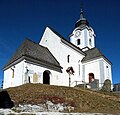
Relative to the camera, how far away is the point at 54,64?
92.4 ft

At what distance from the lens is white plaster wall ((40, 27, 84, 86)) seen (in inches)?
1164

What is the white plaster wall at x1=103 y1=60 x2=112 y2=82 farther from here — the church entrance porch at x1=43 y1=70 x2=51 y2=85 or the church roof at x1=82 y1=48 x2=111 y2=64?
the church entrance porch at x1=43 y1=70 x2=51 y2=85

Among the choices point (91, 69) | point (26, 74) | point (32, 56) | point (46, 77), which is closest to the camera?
point (26, 74)

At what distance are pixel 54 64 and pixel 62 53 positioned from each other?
323 centimetres

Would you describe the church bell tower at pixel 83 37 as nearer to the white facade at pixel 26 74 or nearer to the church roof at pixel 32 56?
the church roof at pixel 32 56

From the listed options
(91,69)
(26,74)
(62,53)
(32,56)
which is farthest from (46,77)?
(91,69)

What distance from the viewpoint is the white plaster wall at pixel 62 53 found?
2957 centimetres

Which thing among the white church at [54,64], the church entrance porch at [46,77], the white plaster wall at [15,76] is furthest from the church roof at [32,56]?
the church entrance porch at [46,77]

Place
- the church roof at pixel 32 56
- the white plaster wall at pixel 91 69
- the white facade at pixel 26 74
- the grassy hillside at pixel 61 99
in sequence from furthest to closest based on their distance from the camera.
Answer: the white plaster wall at pixel 91 69, the church roof at pixel 32 56, the white facade at pixel 26 74, the grassy hillside at pixel 61 99

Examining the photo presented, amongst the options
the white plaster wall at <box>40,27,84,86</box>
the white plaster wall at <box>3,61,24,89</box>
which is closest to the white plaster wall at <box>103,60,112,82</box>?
the white plaster wall at <box>40,27,84,86</box>

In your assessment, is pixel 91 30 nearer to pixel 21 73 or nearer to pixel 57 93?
pixel 21 73

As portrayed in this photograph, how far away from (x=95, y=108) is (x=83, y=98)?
1.83 m

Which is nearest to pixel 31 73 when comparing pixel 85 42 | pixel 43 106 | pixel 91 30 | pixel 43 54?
pixel 43 54

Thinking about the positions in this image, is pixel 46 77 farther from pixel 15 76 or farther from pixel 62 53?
pixel 62 53
